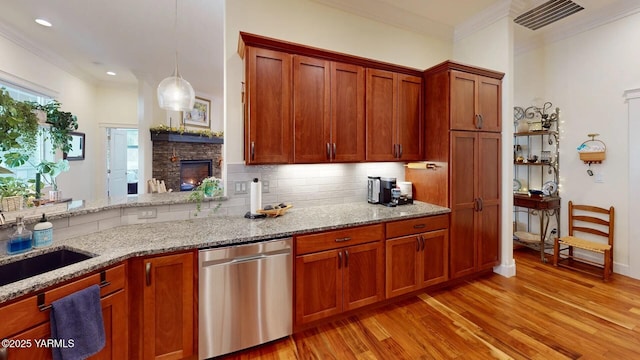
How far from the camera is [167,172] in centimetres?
566

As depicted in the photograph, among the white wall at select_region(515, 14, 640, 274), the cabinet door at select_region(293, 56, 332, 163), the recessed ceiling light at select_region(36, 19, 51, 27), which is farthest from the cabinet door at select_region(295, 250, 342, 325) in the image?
the recessed ceiling light at select_region(36, 19, 51, 27)

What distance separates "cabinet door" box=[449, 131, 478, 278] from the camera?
9.33ft

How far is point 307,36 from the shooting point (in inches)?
109

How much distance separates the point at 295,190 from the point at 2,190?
2.18m

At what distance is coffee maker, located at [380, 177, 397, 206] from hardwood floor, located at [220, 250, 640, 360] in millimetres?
1089

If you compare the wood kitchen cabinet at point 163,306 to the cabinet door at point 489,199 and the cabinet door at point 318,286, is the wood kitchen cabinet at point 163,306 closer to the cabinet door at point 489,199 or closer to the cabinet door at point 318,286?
the cabinet door at point 318,286

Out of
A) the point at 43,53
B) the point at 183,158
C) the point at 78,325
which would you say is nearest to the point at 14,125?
the point at 78,325

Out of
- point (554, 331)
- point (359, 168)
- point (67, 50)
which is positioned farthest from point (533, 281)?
point (67, 50)

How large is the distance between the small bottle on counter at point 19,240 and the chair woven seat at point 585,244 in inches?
210

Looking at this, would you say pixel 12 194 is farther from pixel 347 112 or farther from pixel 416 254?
pixel 416 254

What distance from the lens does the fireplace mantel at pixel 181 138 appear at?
214 inches

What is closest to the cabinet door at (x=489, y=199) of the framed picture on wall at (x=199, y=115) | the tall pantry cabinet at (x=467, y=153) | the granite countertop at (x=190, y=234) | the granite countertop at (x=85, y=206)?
the tall pantry cabinet at (x=467, y=153)

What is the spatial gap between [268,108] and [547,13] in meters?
3.82

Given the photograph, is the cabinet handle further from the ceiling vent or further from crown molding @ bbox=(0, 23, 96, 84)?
the ceiling vent
